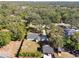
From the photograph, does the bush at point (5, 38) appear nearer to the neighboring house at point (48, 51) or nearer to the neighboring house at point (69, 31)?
the neighboring house at point (48, 51)

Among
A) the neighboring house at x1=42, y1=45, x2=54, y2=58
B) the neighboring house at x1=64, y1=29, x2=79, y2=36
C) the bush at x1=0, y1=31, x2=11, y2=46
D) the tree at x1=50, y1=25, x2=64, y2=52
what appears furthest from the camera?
the neighboring house at x1=64, y1=29, x2=79, y2=36

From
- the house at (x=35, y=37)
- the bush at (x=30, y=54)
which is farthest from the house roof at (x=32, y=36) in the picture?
the bush at (x=30, y=54)

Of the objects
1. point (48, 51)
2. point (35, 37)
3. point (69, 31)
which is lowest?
point (48, 51)

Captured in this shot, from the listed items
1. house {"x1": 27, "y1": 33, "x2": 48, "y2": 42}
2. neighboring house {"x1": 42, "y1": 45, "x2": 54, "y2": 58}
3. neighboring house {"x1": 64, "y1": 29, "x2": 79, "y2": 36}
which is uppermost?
neighboring house {"x1": 64, "y1": 29, "x2": 79, "y2": 36}

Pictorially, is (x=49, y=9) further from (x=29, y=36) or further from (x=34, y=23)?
(x=29, y=36)

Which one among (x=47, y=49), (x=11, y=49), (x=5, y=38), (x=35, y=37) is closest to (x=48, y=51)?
(x=47, y=49)

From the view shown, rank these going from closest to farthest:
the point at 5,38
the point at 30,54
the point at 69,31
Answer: the point at 30,54 < the point at 5,38 < the point at 69,31

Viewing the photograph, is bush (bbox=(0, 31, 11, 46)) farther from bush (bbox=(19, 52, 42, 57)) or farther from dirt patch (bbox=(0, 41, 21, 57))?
bush (bbox=(19, 52, 42, 57))

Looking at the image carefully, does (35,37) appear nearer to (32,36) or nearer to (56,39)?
(32,36)

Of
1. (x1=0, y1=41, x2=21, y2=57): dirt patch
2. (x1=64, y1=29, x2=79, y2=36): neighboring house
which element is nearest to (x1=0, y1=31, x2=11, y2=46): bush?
(x1=0, y1=41, x2=21, y2=57): dirt patch

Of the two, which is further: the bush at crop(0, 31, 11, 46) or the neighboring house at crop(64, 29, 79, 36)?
the neighboring house at crop(64, 29, 79, 36)

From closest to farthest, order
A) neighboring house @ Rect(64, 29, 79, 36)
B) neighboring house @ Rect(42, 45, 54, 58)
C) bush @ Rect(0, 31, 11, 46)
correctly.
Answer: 1. neighboring house @ Rect(42, 45, 54, 58)
2. bush @ Rect(0, 31, 11, 46)
3. neighboring house @ Rect(64, 29, 79, 36)
